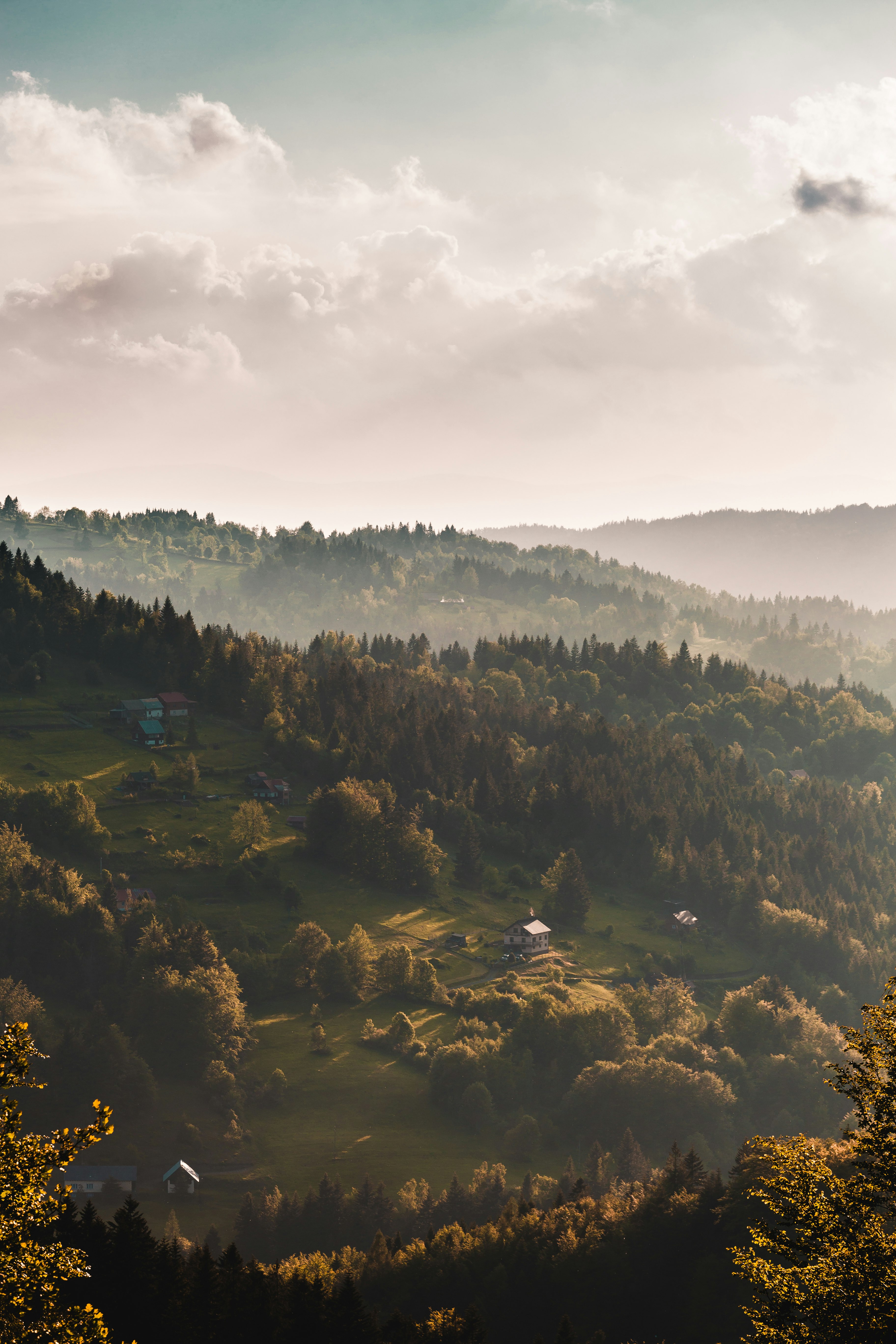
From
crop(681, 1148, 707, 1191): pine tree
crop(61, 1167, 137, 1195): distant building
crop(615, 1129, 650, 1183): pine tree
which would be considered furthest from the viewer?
crop(615, 1129, 650, 1183): pine tree

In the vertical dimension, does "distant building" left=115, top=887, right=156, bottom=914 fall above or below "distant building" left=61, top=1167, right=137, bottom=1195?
above

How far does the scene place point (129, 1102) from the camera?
363 feet

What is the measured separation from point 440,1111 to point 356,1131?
12.1 metres

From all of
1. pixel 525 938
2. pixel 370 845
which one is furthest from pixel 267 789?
pixel 525 938

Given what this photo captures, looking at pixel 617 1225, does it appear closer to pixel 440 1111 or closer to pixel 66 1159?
pixel 440 1111

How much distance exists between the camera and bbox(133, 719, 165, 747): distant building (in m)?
189

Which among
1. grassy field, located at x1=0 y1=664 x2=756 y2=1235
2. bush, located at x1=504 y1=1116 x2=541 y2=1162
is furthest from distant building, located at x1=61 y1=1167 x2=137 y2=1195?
bush, located at x1=504 y1=1116 x2=541 y2=1162

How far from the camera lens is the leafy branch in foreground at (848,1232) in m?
23.0

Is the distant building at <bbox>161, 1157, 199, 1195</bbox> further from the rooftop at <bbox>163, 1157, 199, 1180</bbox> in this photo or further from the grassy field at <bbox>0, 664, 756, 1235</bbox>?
the grassy field at <bbox>0, 664, 756, 1235</bbox>

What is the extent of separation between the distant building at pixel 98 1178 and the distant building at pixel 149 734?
9804 centimetres

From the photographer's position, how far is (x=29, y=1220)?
22.1 m

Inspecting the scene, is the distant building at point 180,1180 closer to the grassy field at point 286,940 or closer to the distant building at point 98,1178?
the grassy field at point 286,940

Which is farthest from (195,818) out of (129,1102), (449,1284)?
(449,1284)

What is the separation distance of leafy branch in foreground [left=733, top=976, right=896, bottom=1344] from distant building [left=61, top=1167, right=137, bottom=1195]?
283 ft
